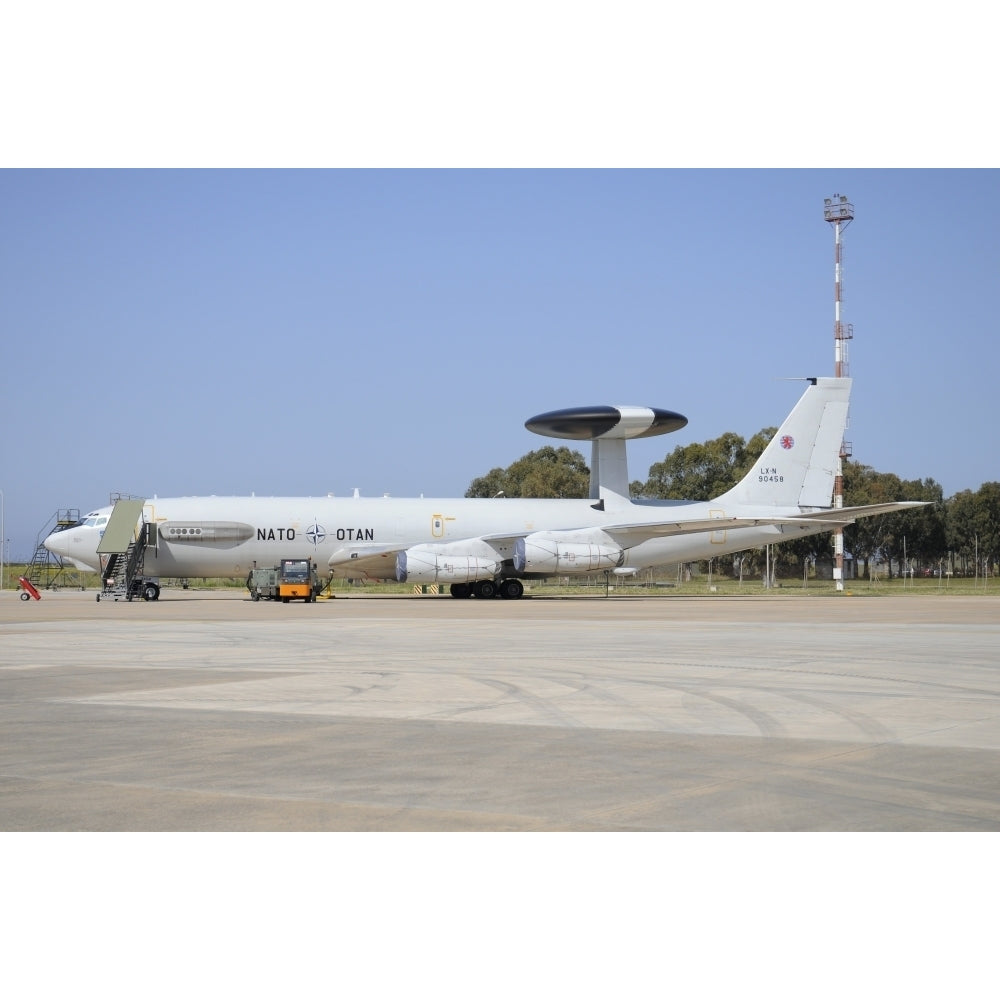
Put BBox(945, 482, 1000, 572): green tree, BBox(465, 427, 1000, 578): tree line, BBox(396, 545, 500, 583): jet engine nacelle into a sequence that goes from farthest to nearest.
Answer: BBox(945, 482, 1000, 572): green tree
BBox(465, 427, 1000, 578): tree line
BBox(396, 545, 500, 583): jet engine nacelle

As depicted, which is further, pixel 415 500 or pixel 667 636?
pixel 415 500

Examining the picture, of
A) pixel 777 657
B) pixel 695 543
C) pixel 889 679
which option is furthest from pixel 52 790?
pixel 695 543

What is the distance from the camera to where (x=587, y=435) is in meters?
50.8

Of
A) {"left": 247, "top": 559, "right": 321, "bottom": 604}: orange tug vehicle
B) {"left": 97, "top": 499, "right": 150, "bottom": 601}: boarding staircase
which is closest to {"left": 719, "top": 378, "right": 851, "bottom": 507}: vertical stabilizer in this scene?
{"left": 247, "top": 559, "right": 321, "bottom": 604}: orange tug vehicle

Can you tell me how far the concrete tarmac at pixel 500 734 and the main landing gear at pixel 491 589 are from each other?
26.7 meters

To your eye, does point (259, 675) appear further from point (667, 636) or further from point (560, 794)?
point (667, 636)

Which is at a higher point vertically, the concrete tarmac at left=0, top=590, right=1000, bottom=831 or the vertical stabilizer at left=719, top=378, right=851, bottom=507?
the vertical stabilizer at left=719, top=378, right=851, bottom=507

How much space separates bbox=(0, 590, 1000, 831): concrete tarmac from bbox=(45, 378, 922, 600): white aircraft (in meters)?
22.6

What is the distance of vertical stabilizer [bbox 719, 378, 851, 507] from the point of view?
165 ft

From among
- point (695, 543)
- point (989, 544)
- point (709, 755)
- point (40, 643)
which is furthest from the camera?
point (989, 544)

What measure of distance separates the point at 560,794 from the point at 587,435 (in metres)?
43.3

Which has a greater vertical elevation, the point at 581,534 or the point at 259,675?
the point at 581,534

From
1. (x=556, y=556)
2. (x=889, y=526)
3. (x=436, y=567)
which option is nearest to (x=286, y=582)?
(x=436, y=567)

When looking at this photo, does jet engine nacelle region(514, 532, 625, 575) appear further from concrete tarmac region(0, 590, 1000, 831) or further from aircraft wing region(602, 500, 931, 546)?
concrete tarmac region(0, 590, 1000, 831)
